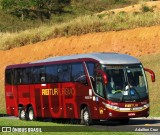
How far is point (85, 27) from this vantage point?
182 feet

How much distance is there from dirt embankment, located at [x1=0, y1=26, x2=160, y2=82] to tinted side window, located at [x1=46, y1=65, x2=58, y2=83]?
20193 millimetres

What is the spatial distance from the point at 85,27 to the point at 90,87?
30.3 meters

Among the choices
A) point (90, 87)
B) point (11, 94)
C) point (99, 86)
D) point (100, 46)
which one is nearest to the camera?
point (99, 86)

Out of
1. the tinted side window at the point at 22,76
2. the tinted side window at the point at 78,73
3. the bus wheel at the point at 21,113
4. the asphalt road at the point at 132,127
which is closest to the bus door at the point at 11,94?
the bus wheel at the point at 21,113

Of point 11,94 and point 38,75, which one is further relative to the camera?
point 11,94

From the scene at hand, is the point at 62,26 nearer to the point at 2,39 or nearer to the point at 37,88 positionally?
the point at 2,39

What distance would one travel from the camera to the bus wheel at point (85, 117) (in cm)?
2586

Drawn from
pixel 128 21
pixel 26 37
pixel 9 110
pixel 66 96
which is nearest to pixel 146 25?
pixel 128 21

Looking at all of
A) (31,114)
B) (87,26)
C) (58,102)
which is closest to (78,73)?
(58,102)

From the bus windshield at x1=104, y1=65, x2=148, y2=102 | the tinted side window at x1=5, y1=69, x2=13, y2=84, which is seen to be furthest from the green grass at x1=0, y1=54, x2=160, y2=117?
the tinted side window at x1=5, y1=69, x2=13, y2=84

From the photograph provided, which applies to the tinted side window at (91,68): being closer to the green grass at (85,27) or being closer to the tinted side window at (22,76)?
the tinted side window at (22,76)

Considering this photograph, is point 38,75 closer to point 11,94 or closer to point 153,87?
point 11,94

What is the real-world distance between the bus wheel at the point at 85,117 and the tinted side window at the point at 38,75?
3996mm

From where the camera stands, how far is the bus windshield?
24.9 meters
